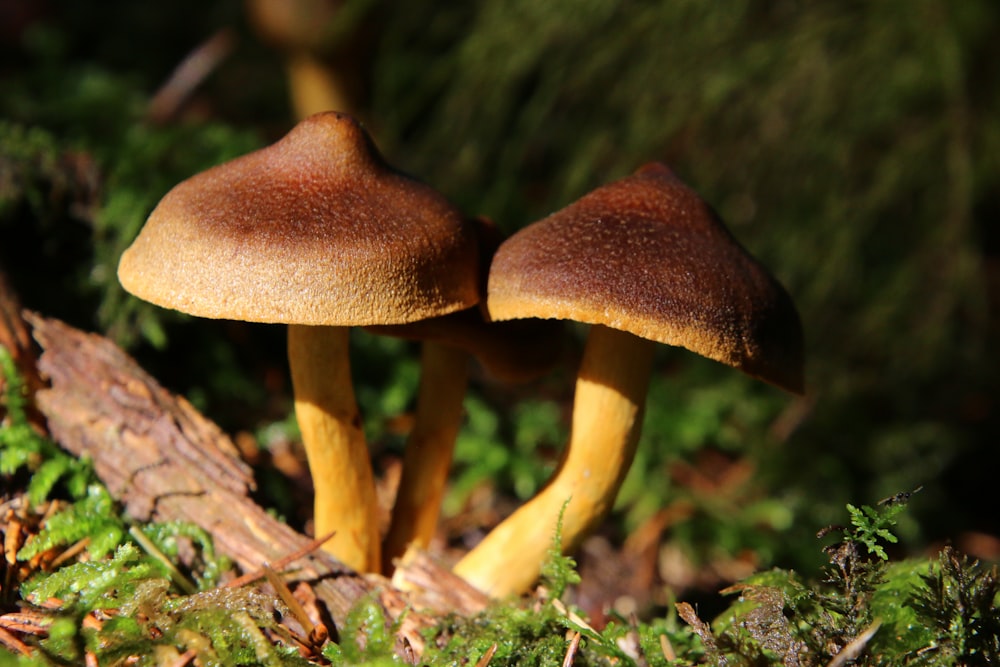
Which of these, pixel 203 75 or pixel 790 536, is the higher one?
pixel 203 75

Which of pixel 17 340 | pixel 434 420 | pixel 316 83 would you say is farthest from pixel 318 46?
pixel 434 420

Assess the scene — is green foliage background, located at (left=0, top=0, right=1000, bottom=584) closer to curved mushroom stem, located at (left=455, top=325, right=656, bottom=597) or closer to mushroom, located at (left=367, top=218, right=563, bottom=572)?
mushroom, located at (left=367, top=218, right=563, bottom=572)

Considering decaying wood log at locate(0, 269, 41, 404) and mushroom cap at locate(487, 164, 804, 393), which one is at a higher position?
mushroom cap at locate(487, 164, 804, 393)

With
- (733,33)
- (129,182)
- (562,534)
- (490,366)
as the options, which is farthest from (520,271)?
(733,33)

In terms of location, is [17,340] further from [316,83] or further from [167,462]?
[316,83]

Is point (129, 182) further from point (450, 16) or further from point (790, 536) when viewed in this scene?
point (790, 536)

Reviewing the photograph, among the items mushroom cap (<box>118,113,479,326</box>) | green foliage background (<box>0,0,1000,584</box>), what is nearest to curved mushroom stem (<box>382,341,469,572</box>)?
mushroom cap (<box>118,113,479,326</box>)
